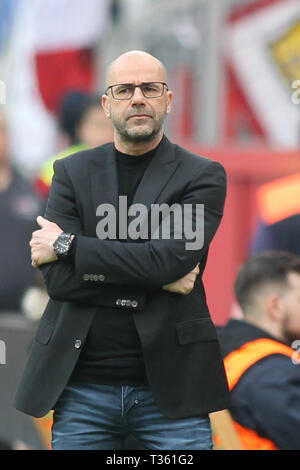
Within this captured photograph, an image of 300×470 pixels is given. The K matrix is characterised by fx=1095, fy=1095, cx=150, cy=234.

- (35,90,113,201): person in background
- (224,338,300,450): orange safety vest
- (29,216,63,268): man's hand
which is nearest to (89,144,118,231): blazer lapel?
(29,216,63,268): man's hand

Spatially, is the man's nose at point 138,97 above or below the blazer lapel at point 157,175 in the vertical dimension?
above

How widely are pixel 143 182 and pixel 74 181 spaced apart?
176mm

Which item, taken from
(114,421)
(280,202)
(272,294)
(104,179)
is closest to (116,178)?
(104,179)

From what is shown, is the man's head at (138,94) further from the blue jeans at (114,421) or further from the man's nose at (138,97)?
the blue jeans at (114,421)

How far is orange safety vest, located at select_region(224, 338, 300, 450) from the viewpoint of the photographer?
336cm

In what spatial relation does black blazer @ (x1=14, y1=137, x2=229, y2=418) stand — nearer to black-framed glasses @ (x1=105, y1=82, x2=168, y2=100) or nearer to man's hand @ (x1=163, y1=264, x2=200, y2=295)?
man's hand @ (x1=163, y1=264, x2=200, y2=295)

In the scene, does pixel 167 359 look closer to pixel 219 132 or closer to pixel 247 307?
pixel 247 307

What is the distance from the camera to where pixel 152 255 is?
2.59 meters

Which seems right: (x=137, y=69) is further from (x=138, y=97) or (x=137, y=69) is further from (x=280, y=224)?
(x=280, y=224)

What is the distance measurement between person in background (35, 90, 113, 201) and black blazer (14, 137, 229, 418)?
1987mm

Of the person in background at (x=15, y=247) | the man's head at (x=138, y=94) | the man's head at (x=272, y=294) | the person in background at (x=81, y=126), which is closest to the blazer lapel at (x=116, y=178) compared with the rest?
the man's head at (x=138, y=94)

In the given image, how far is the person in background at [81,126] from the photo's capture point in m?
Result: 4.73

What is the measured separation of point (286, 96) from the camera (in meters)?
8.31

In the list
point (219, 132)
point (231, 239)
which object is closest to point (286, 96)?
point (219, 132)
